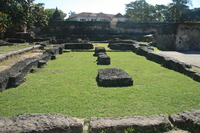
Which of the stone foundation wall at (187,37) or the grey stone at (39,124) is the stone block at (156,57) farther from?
the grey stone at (39,124)

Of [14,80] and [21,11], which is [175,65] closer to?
[14,80]

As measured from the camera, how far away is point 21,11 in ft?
48.0

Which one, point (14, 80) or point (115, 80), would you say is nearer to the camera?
point (14, 80)

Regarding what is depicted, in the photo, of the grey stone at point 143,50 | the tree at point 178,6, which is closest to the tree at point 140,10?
the tree at point 178,6

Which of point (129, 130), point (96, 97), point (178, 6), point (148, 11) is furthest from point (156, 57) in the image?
point (148, 11)

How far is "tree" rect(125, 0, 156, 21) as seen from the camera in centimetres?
5294

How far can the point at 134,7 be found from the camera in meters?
61.2

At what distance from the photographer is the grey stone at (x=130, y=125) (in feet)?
8.32

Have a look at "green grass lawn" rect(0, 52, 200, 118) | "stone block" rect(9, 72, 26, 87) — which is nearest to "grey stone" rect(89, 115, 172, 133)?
"green grass lawn" rect(0, 52, 200, 118)

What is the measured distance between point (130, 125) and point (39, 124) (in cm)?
133

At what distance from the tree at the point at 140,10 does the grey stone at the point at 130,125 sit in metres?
52.0

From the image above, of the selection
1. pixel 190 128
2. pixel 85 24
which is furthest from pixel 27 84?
pixel 85 24

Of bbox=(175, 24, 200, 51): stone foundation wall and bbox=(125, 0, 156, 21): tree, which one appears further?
bbox=(125, 0, 156, 21): tree

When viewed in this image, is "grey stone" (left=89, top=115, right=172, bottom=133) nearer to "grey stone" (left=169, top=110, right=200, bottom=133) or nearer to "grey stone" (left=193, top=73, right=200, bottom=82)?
"grey stone" (left=169, top=110, right=200, bottom=133)
